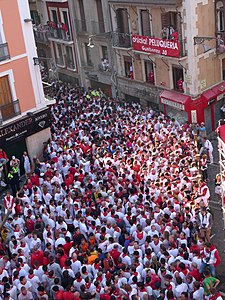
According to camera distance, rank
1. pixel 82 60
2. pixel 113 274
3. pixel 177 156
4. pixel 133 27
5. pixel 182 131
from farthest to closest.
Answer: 1. pixel 82 60
2. pixel 133 27
3. pixel 182 131
4. pixel 177 156
5. pixel 113 274

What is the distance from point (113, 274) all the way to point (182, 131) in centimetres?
1063

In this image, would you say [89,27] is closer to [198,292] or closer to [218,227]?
[218,227]

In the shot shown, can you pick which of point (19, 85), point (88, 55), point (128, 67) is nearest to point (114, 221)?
point (19, 85)

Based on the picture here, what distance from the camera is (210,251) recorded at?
12695 millimetres

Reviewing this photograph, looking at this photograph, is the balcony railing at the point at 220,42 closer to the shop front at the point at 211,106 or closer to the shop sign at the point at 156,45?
the shop front at the point at 211,106

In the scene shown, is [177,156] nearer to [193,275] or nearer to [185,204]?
[185,204]

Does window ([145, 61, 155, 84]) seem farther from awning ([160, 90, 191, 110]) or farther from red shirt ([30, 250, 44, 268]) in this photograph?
red shirt ([30, 250, 44, 268])

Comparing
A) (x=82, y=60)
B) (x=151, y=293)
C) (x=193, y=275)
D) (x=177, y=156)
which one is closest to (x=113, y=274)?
(x=151, y=293)

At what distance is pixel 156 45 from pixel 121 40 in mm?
4012

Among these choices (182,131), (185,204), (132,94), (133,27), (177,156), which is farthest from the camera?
(132,94)

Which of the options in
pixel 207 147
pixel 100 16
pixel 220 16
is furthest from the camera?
pixel 100 16

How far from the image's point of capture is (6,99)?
2148 cm

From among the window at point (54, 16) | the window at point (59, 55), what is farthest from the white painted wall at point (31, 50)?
the window at point (59, 55)

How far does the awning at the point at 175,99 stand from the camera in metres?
25.0
